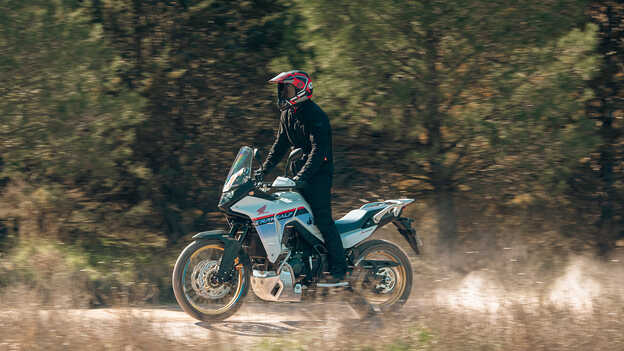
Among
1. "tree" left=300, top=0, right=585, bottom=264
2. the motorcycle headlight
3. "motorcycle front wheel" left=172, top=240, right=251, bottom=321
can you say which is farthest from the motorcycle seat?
"tree" left=300, top=0, right=585, bottom=264

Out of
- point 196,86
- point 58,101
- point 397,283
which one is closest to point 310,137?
point 397,283

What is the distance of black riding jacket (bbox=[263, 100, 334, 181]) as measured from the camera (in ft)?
19.1

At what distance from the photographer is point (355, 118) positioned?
26.7 ft

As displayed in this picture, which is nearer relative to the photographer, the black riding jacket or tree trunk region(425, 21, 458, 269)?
the black riding jacket

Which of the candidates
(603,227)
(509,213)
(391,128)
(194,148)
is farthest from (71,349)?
(603,227)

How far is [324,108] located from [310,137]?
2.21 meters

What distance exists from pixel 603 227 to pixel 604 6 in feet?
9.39

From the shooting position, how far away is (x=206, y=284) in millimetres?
5770

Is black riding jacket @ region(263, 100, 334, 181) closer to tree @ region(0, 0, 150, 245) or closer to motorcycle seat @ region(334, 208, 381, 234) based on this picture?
motorcycle seat @ region(334, 208, 381, 234)

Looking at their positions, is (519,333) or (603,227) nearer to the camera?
(519,333)

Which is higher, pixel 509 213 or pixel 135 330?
pixel 135 330

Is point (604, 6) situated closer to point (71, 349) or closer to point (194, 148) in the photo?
point (194, 148)

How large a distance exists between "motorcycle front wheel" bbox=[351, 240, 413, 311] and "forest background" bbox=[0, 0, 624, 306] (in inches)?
88.0

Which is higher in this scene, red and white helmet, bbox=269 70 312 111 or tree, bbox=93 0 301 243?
red and white helmet, bbox=269 70 312 111
